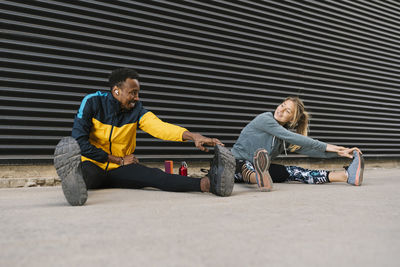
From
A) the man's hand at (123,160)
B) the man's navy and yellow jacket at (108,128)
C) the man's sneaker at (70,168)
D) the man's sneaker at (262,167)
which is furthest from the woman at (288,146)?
the man's sneaker at (70,168)

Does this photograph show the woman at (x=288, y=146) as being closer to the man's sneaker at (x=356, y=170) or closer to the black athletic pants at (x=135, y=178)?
the man's sneaker at (x=356, y=170)

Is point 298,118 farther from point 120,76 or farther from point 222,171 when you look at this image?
point 120,76

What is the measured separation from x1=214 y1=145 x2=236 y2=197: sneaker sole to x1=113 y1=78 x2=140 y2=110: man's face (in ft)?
2.64

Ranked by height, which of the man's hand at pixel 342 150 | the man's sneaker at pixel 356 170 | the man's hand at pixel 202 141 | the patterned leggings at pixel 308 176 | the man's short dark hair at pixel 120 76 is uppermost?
the man's short dark hair at pixel 120 76

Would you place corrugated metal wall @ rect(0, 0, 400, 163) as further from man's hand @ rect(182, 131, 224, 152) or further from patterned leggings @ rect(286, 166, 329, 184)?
man's hand @ rect(182, 131, 224, 152)

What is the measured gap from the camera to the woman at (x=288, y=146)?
3082 mm

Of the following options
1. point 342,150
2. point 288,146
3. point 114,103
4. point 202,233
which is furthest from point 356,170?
point 202,233

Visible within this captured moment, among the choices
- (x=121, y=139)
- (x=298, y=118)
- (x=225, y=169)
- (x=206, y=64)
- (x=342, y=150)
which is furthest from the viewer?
(x=206, y=64)

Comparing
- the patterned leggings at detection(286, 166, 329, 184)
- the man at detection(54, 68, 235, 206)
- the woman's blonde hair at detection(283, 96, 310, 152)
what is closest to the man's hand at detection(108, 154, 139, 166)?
the man at detection(54, 68, 235, 206)

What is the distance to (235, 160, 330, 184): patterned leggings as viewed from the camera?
10.3ft

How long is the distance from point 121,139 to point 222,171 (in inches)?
36.7

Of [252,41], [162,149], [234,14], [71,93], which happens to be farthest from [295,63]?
[71,93]

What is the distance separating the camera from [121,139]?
2709mm

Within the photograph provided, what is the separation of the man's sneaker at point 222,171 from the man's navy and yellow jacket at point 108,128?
401 mm
